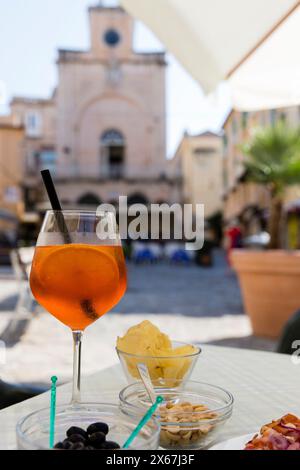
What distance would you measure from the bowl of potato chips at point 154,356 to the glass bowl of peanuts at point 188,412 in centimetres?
4

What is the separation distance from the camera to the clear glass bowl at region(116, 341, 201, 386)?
913mm

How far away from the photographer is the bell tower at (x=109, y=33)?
3309 centimetres

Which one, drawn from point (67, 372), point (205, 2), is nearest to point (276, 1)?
point (205, 2)

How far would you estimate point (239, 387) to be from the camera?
109 cm

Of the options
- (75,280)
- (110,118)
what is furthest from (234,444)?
(110,118)

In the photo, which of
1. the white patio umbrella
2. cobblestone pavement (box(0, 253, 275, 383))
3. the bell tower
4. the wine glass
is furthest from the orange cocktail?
the bell tower

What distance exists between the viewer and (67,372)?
12.2 feet

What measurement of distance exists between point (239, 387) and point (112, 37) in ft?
115

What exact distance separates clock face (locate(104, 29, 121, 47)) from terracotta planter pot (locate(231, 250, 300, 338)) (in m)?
31.0

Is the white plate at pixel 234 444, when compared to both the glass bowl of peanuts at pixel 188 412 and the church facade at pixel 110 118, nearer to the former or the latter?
the glass bowl of peanuts at pixel 188 412

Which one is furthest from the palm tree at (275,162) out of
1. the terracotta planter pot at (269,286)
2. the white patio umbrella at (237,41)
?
the white patio umbrella at (237,41)

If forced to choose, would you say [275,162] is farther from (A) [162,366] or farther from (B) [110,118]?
(B) [110,118]

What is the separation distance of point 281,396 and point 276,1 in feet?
6.90
